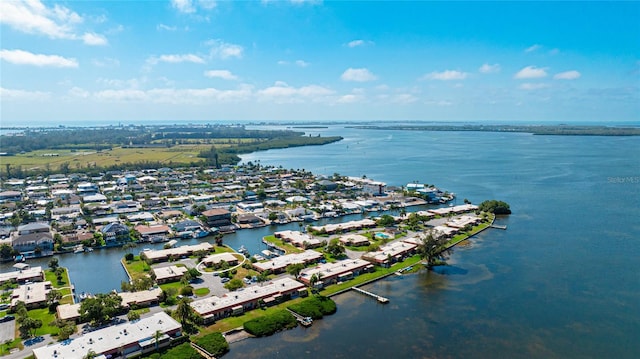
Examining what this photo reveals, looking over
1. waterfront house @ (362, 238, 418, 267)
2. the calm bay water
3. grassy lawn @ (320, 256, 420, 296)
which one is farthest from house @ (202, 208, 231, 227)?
the calm bay water

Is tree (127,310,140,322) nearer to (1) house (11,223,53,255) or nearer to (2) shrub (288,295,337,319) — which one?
(2) shrub (288,295,337,319)

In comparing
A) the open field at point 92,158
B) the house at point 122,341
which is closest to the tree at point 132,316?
the house at point 122,341

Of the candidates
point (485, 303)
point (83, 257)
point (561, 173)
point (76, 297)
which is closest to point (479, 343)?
point (485, 303)

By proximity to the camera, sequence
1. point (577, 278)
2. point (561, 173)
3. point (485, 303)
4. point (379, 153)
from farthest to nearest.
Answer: point (379, 153) < point (561, 173) < point (577, 278) < point (485, 303)

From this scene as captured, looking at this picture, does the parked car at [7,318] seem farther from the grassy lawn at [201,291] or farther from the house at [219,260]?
the house at [219,260]

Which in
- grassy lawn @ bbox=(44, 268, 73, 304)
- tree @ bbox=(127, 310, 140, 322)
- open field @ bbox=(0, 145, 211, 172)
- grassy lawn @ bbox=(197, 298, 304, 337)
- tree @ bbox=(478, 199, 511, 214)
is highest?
tree @ bbox=(478, 199, 511, 214)

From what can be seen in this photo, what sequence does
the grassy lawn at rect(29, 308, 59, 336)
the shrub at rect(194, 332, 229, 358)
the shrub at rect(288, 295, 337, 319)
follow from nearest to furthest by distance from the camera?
1. the shrub at rect(194, 332, 229, 358)
2. the grassy lawn at rect(29, 308, 59, 336)
3. the shrub at rect(288, 295, 337, 319)

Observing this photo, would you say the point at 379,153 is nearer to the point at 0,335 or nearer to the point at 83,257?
the point at 83,257
